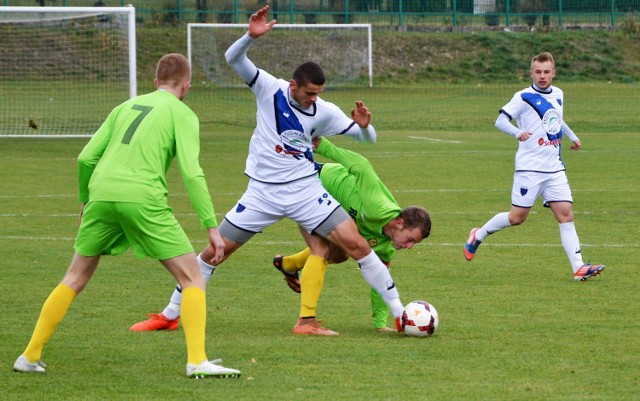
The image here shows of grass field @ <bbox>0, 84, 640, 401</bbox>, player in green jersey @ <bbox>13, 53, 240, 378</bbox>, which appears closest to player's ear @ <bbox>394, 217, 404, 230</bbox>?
grass field @ <bbox>0, 84, 640, 401</bbox>

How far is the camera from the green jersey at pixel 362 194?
8.53 meters

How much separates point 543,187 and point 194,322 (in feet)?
18.2

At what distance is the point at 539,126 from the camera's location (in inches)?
454

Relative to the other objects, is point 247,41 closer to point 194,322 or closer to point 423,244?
point 194,322

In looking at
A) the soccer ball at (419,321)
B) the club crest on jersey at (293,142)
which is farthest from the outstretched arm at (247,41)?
the soccer ball at (419,321)

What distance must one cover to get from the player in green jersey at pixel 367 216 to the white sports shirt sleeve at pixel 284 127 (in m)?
0.20

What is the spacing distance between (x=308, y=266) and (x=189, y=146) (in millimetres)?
2031

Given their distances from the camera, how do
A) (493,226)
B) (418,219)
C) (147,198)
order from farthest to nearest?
1. (493,226)
2. (418,219)
3. (147,198)

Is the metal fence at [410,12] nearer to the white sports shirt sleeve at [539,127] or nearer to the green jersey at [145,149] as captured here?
the white sports shirt sleeve at [539,127]

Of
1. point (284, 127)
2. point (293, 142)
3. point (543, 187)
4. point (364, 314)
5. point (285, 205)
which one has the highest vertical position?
point (284, 127)

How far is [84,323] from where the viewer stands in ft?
29.0

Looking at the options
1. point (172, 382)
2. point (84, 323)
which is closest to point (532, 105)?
point (84, 323)

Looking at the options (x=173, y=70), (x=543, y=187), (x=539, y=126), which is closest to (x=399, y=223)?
(x=173, y=70)

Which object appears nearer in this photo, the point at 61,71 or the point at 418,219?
the point at 418,219
